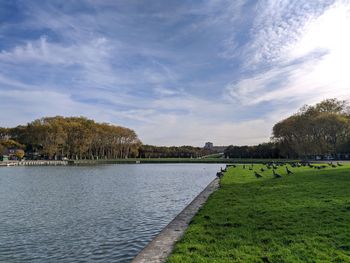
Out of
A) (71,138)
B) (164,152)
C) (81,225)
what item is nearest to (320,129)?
(81,225)

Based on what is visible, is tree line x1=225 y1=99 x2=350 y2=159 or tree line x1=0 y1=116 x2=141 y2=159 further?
tree line x1=0 y1=116 x2=141 y2=159

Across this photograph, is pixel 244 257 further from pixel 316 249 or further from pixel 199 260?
pixel 316 249

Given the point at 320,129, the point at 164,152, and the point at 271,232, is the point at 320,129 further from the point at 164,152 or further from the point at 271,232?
the point at 164,152

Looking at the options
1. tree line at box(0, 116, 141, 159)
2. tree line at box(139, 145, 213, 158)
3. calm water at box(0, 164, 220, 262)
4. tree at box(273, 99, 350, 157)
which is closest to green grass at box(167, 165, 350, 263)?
calm water at box(0, 164, 220, 262)

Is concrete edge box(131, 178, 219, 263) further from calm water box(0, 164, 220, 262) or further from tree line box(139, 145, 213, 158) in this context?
tree line box(139, 145, 213, 158)

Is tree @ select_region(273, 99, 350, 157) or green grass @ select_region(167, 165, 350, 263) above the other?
tree @ select_region(273, 99, 350, 157)

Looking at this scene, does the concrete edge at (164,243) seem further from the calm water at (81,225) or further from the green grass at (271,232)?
the calm water at (81,225)

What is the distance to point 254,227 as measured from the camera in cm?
953

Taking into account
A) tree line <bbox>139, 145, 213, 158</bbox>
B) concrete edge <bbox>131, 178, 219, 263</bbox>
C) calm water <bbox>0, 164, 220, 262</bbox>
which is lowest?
calm water <bbox>0, 164, 220, 262</bbox>

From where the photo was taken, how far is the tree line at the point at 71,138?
106125mm

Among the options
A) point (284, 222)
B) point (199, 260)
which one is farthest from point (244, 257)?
point (284, 222)

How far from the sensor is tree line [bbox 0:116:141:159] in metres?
106

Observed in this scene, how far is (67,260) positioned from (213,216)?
5270 mm

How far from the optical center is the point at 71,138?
11275 centimetres
